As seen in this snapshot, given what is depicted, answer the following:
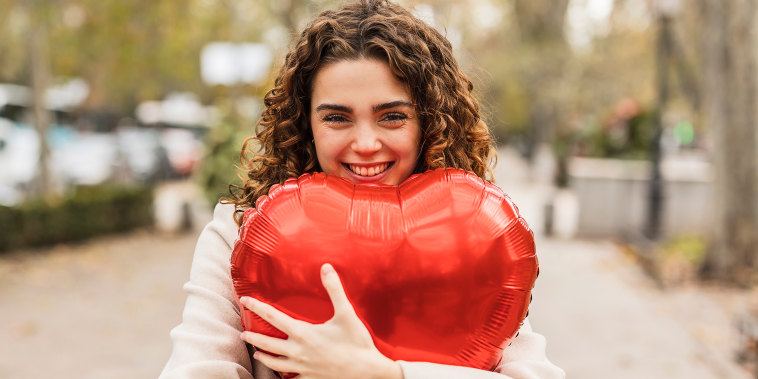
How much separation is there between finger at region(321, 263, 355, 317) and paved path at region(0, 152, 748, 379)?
4.47 metres

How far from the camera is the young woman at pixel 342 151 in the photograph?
133cm

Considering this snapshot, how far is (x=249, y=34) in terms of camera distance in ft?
60.9

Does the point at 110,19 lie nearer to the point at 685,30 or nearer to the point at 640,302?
the point at 640,302

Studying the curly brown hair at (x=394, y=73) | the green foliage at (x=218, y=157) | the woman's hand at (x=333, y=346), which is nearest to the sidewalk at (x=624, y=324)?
the curly brown hair at (x=394, y=73)

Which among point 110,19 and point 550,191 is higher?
point 110,19

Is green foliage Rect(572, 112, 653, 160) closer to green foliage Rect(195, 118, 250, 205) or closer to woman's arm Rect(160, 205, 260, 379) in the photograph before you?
green foliage Rect(195, 118, 250, 205)

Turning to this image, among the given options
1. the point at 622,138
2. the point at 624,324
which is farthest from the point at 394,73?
the point at 622,138

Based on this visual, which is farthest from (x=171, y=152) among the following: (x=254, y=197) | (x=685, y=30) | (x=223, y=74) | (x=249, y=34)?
(x=254, y=197)

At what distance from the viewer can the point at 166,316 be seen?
23.1 feet

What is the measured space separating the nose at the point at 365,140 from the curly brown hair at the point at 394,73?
0.15m

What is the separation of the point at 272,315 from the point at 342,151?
430 mm

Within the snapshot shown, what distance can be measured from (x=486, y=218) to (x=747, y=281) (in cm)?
773

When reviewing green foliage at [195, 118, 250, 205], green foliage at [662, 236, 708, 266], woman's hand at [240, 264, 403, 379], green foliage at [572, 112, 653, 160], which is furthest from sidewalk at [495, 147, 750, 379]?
green foliage at [572, 112, 653, 160]

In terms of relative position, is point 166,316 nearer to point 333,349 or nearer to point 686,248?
point 333,349
